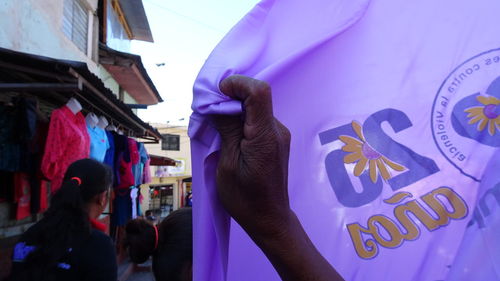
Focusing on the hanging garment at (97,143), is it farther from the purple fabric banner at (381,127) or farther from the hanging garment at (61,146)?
the purple fabric banner at (381,127)

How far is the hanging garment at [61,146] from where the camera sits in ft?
9.73

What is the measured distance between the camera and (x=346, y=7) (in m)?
1.24

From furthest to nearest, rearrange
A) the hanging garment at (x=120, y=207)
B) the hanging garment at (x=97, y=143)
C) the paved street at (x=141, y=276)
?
the paved street at (x=141, y=276)
the hanging garment at (x=120, y=207)
the hanging garment at (x=97, y=143)

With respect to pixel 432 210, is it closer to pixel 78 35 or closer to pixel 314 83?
pixel 314 83

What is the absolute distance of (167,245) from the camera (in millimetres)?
1776

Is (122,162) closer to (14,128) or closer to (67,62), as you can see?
(14,128)

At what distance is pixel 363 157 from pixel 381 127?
0.42 feet

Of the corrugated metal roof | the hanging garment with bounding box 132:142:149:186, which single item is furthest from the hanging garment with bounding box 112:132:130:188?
the corrugated metal roof

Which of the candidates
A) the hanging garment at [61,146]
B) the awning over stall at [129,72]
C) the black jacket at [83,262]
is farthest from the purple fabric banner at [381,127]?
the awning over stall at [129,72]

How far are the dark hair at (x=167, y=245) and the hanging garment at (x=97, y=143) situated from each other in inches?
79.2

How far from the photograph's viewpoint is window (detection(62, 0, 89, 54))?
585 centimetres

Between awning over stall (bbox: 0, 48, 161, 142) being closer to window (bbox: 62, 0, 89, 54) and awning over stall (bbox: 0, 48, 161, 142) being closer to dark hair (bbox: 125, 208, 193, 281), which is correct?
dark hair (bbox: 125, 208, 193, 281)

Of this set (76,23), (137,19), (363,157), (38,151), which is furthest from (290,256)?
(137,19)

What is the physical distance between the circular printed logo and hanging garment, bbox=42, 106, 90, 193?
285cm
